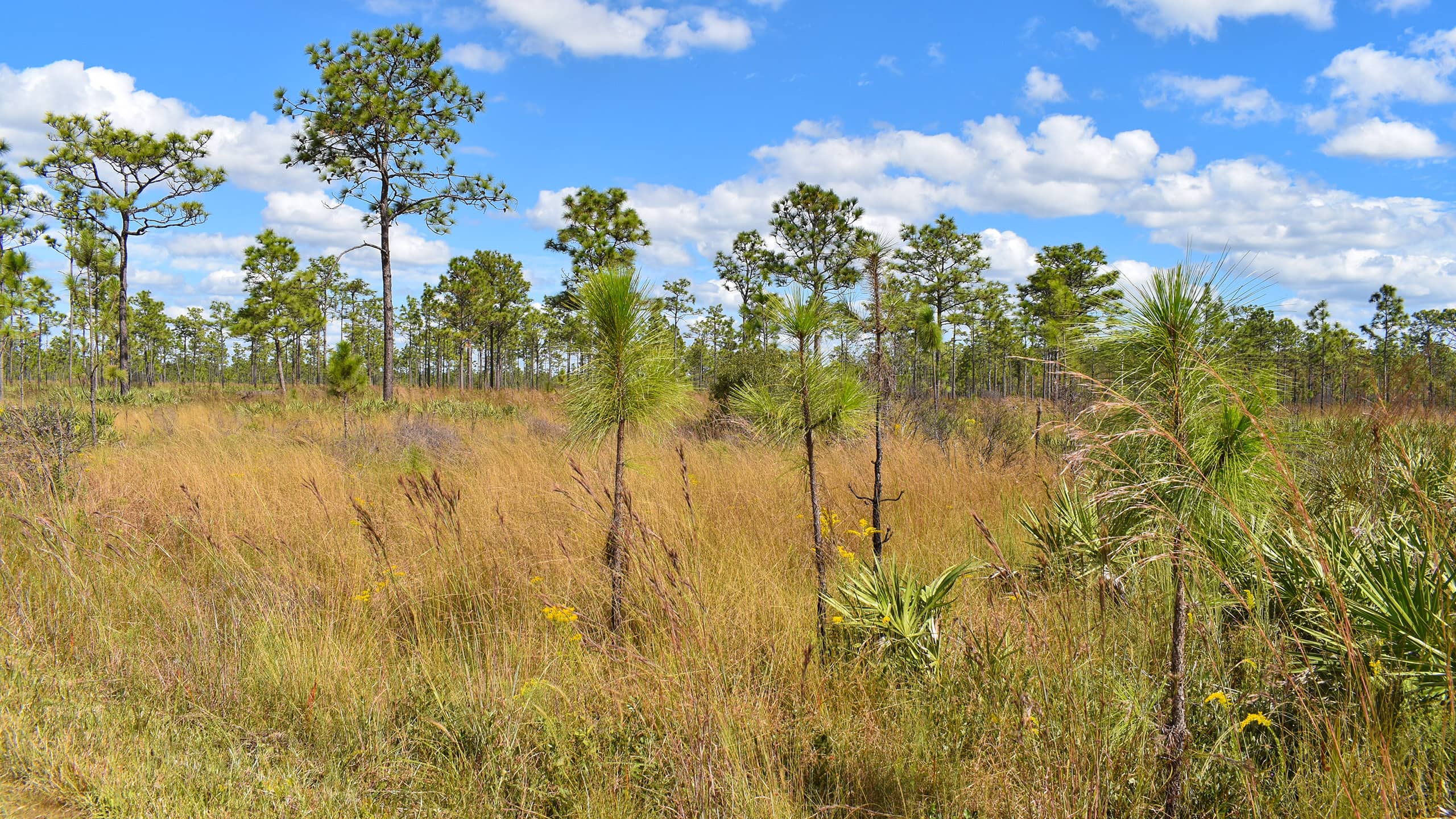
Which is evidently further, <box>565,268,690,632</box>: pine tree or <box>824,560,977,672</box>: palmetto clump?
<box>565,268,690,632</box>: pine tree

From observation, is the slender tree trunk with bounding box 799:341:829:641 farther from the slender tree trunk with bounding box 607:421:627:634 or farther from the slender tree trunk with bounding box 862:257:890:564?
the slender tree trunk with bounding box 607:421:627:634

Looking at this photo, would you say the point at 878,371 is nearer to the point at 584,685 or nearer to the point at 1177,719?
the point at 1177,719

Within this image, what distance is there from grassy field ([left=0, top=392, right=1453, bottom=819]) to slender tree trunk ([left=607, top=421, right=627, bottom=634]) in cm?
11

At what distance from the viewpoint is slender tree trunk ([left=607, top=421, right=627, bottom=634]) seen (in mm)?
3404

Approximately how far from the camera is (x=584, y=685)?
9.55ft

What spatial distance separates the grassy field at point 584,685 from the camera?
7.07ft

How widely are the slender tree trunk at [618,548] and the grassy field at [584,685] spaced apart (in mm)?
112

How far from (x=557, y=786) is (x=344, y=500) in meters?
4.65

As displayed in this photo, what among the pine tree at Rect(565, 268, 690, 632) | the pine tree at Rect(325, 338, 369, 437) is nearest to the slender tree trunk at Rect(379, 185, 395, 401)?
the pine tree at Rect(325, 338, 369, 437)

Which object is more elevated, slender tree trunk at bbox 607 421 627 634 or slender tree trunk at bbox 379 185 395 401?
slender tree trunk at bbox 379 185 395 401

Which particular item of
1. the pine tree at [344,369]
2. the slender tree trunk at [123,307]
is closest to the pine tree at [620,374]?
the pine tree at [344,369]

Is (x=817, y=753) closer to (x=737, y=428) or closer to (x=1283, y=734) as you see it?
(x=1283, y=734)

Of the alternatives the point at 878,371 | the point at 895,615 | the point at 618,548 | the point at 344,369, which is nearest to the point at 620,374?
the point at 618,548

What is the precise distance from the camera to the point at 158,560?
4590mm
